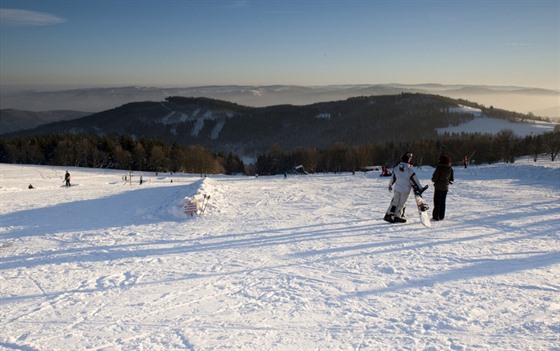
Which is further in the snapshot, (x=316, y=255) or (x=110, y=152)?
(x=110, y=152)

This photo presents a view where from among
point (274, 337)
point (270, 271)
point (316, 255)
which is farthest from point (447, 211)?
point (274, 337)

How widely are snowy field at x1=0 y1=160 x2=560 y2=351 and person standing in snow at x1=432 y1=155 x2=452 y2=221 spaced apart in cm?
45

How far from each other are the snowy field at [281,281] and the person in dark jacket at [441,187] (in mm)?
446

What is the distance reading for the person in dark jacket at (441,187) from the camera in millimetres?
11367

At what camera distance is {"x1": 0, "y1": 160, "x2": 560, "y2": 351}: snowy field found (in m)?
4.89

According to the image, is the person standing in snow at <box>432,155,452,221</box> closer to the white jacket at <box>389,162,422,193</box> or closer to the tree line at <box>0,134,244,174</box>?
the white jacket at <box>389,162,422,193</box>

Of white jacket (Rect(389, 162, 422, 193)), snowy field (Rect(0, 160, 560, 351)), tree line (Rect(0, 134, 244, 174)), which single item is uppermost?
white jacket (Rect(389, 162, 422, 193))

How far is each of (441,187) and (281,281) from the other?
22.5 feet

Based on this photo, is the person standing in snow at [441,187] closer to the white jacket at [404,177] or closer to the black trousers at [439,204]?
the black trousers at [439,204]

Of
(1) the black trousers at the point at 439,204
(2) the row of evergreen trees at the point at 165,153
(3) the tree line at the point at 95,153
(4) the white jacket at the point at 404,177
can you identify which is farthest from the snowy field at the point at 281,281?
(3) the tree line at the point at 95,153

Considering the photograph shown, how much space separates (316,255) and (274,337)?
3.53m

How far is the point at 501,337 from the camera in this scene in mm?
4699

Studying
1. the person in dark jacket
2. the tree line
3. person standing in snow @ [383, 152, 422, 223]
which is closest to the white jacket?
person standing in snow @ [383, 152, 422, 223]

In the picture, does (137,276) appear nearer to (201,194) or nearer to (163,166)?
(201,194)
